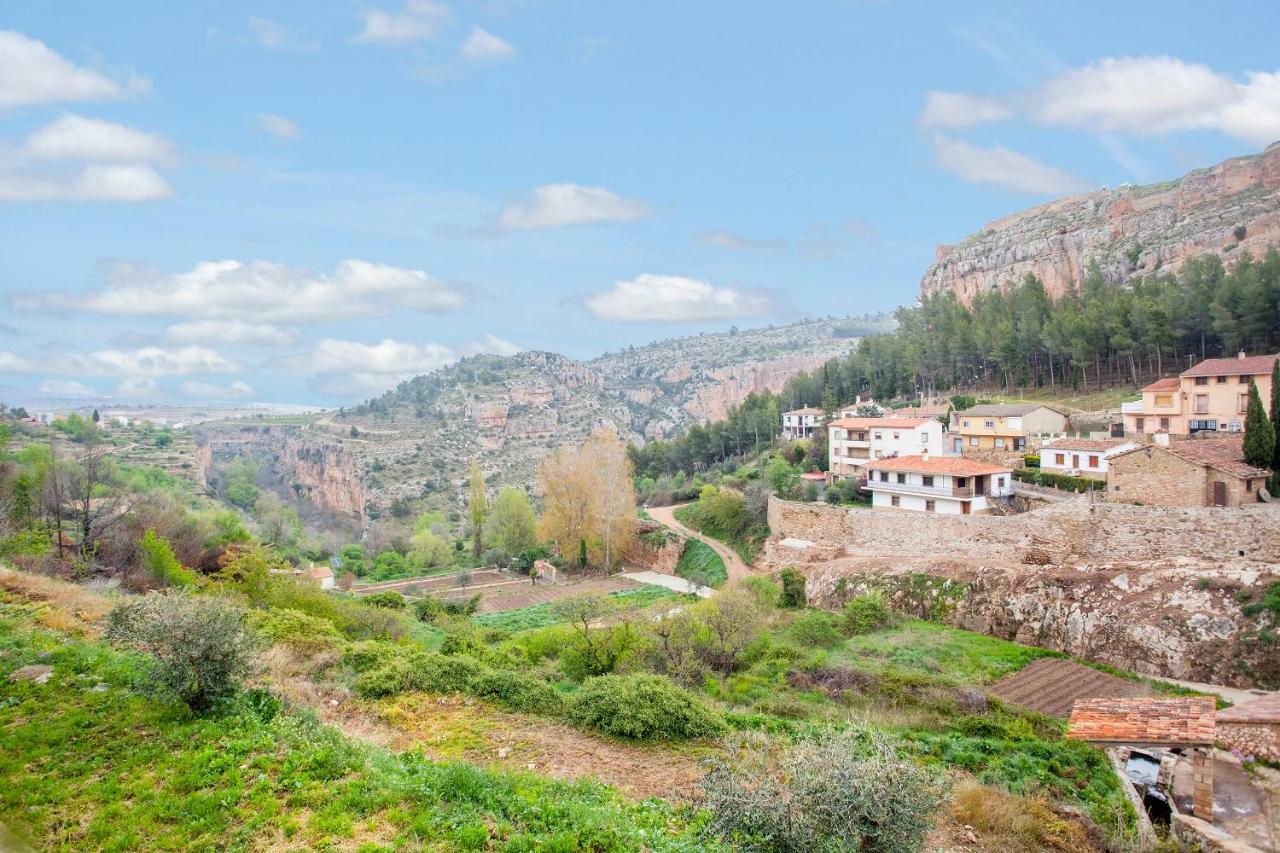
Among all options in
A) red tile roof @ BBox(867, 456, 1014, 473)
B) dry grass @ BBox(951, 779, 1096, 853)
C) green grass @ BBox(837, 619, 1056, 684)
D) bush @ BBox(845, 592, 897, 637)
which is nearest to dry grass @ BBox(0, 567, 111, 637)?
dry grass @ BBox(951, 779, 1096, 853)

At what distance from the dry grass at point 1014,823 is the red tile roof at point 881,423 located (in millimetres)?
32846

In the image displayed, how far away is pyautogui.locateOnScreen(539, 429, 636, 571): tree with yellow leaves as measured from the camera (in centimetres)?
4056

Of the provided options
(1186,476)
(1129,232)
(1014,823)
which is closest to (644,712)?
(1014,823)

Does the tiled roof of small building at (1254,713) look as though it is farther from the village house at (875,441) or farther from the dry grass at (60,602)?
the village house at (875,441)

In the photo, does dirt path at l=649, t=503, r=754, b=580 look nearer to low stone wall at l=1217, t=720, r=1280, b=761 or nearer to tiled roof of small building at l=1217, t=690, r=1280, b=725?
tiled roof of small building at l=1217, t=690, r=1280, b=725

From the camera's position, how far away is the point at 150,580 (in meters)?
23.1

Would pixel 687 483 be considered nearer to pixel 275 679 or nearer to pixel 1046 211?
pixel 275 679

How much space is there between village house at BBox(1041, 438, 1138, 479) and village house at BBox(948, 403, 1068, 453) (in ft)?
17.2

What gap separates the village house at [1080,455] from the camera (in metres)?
29.0

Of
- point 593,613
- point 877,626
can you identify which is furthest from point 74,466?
point 877,626

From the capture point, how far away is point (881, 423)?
40.9 meters

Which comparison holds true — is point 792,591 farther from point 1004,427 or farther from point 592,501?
point 1004,427

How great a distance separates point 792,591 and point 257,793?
76.2ft

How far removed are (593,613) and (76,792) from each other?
1055cm
